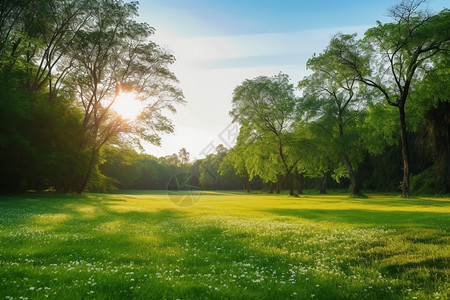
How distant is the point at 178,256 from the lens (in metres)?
7.77

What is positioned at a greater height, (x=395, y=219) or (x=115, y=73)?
(x=115, y=73)

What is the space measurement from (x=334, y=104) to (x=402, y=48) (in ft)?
50.8

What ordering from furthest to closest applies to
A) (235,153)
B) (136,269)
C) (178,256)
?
(235,153), (178,256), (136,269)

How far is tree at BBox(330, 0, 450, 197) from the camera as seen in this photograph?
31.8 m

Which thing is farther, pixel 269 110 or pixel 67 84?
pixel 269 110

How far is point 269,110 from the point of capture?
53.8m

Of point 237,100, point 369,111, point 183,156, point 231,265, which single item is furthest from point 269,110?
point 183,156

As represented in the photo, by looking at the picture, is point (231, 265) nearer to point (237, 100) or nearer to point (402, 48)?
point (402, 48)

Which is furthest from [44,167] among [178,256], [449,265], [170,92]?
[449,265]

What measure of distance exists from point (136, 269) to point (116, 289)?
1206 mm

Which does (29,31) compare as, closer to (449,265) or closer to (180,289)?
(180,289)

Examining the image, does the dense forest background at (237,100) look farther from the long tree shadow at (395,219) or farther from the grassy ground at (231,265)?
the grassy ground at (231,265)

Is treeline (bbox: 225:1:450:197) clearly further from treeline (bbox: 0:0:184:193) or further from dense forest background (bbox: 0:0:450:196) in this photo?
treeline (bbox: 0:0:184:193)

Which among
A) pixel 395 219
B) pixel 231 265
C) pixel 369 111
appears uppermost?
pixel 369 111
